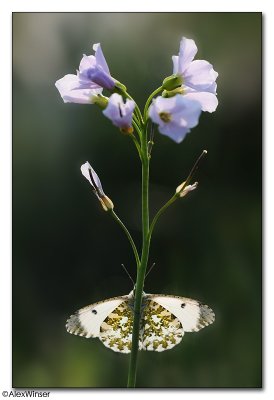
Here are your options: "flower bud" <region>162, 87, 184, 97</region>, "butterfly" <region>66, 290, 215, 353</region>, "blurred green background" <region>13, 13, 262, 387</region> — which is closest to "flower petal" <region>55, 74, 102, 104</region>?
"flower bud" <region>162, 87, 184, 97</region>

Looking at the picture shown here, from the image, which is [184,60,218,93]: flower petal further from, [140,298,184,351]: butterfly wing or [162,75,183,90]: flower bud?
[140,298,184,351]: butterfly wing

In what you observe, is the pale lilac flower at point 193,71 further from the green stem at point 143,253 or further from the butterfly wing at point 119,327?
the butterfly wing at point 119,327

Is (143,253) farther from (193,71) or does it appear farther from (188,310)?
(193,71)

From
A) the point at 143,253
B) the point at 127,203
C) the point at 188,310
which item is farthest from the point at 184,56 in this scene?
the point at 127,203

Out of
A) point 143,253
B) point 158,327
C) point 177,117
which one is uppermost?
point 177,117

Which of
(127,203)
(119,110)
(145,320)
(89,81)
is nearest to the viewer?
(119,110)

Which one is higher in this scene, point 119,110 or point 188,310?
point 119,110
